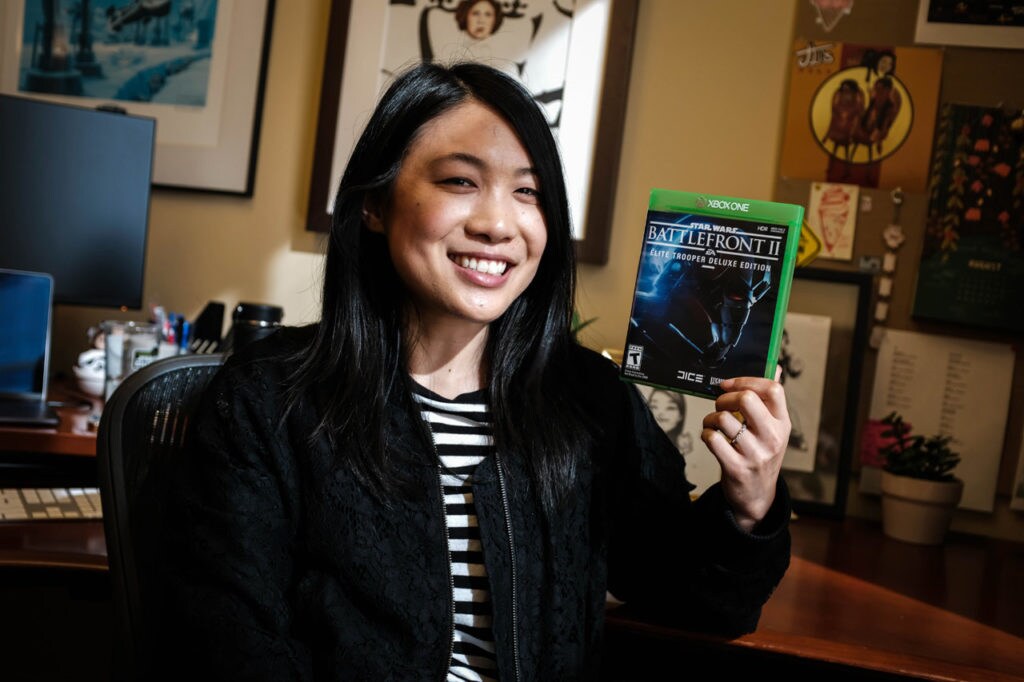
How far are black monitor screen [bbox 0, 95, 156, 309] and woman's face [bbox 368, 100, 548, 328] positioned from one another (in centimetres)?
119

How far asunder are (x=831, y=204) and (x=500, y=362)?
1.07 m

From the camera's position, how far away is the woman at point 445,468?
1159 millimetres

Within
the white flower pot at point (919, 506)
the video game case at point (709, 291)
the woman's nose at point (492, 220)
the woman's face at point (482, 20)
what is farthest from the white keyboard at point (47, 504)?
the white flower pot at point (919, 506)

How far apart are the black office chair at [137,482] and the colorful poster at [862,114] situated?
1.41 m

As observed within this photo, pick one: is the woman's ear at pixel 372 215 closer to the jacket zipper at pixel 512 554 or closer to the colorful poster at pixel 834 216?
the jacket zipper at pixel 512 554

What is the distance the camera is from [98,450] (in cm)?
125

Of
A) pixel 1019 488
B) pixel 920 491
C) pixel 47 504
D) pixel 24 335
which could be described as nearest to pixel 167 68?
pixel 24 335

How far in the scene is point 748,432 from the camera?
3.86 ft

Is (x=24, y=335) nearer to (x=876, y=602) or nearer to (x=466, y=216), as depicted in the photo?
(x=466, y=216)

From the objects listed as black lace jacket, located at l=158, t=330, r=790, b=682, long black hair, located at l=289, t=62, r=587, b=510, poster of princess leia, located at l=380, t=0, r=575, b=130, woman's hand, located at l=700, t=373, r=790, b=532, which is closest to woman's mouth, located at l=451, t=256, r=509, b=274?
long black hair, located at l=289, t=62, r=587, b=510

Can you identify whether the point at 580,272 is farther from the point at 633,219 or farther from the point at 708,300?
the point at 708,300

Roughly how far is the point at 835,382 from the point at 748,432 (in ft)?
3.22

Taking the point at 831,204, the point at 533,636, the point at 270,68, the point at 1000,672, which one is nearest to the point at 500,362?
the point at 533,636

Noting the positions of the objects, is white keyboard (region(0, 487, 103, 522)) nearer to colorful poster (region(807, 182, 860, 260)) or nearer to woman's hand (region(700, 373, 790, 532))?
woman's hand (region(700, 373, 790, 532))
